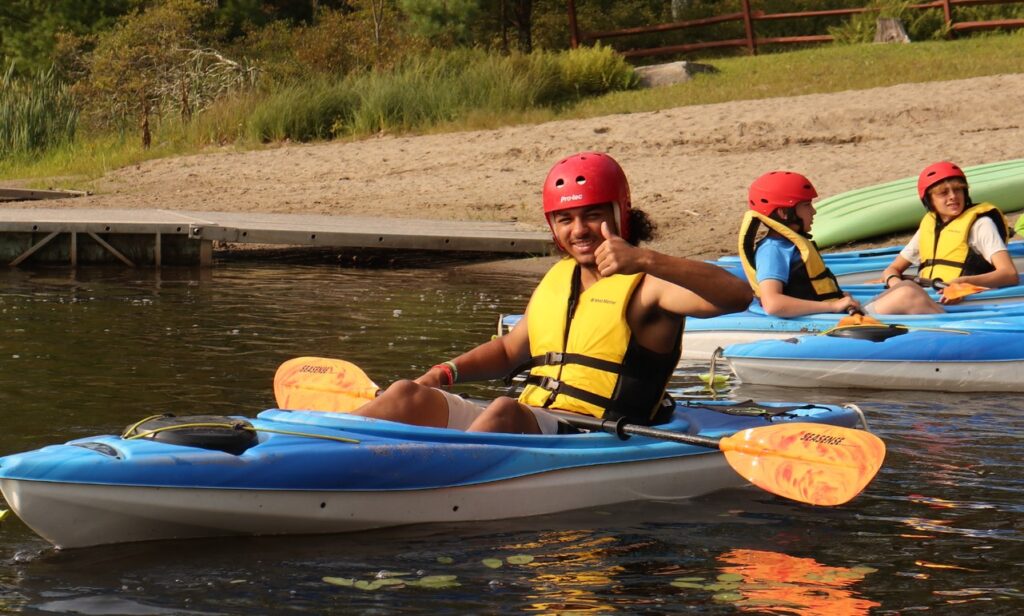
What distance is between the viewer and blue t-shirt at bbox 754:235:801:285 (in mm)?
8117

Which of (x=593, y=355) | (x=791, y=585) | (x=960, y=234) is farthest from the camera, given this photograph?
(x=960, y=234)

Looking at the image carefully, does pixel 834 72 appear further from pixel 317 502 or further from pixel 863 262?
pixel 317 502

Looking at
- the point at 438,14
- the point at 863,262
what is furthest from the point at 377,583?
the point at 438,14

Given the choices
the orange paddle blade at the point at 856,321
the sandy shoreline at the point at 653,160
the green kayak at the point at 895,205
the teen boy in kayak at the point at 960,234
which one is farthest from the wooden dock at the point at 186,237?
the orange paddle blade at the point at 856,321

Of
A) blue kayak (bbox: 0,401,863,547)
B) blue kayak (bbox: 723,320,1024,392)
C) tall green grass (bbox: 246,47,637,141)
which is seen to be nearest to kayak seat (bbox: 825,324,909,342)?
blue kayak (bbox: 723,320,1024,392)

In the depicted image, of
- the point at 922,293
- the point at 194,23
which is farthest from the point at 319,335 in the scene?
the point at 194,23

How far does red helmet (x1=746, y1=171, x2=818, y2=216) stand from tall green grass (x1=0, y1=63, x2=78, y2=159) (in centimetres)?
1550

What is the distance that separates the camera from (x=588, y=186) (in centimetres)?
501

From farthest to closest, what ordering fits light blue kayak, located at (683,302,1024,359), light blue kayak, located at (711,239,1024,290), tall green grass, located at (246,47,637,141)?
tall green grass, located at (246,47,637,141) < light blue kayak, located at (711,239,1024,290) < light blue kayak, located at (683,302,1024,359)

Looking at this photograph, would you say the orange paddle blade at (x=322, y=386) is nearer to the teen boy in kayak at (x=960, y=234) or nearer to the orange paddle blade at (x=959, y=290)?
the teen boy in kayak at (x=960, y=234)

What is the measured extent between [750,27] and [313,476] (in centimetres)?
2160

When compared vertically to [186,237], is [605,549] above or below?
below

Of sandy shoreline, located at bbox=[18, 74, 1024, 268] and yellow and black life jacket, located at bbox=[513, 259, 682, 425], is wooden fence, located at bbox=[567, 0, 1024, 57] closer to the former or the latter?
sandy shoreline, located at bbox=[18, 74, 1024, 268]

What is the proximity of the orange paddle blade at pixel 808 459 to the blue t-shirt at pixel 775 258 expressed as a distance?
2973mm
